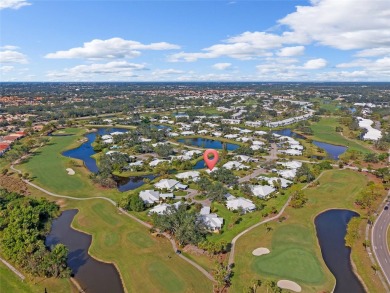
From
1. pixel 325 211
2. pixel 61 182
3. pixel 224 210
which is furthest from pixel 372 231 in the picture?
pixel 61 182

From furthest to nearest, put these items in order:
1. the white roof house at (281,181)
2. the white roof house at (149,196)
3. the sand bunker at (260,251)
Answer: the white roof house at (281,181) → the white roof house at (149,196) → the sand bunker at (260,251)

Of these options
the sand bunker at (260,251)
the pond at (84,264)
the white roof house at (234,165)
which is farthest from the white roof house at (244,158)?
the pond at (84,264)

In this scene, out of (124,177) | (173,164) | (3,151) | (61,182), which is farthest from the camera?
(3,151)

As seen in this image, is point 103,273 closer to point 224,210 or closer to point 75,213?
point 75,213

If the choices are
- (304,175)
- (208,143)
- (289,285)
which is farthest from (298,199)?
(208,143)

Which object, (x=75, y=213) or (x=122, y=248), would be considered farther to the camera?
(x=75, y=213)

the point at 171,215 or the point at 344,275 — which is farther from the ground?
the point at 171,215

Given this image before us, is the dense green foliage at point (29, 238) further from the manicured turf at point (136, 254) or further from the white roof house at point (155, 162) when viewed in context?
the white roof house at point (155, 162)
